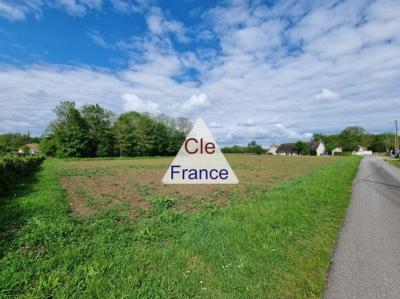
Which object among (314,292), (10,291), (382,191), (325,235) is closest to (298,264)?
(314,292)

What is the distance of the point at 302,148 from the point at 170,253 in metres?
94.5

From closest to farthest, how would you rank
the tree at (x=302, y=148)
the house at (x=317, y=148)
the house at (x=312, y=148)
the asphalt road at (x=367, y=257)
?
the asphalt road at (x=367, y=257)
the tree at (x=302, y=148)
the house at (x=317, y=148)
the house at (x=312, y=148)

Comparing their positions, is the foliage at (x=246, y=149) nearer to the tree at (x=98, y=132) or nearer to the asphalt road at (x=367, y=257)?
the tree at (x=98, y=132)

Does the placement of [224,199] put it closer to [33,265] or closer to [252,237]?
[252,237]

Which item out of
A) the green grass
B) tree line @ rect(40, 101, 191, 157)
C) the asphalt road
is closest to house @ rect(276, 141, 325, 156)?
tree line @ rect(40, 101, 191, 157)

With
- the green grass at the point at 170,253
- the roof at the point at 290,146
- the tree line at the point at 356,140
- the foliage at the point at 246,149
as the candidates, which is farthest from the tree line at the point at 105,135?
the tree line at the point at 356,140

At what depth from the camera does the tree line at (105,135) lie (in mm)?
49406

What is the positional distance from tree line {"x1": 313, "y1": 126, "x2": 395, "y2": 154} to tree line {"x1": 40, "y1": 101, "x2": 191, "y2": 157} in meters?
69.8

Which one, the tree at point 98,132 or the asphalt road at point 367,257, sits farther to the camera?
the tree at point 98,132

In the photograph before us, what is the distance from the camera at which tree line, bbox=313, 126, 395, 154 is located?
3578 inches

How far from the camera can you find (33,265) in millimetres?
3695

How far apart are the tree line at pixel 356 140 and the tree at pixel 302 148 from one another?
42.8ft

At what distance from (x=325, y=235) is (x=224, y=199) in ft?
14.1

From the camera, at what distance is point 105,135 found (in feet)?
182
